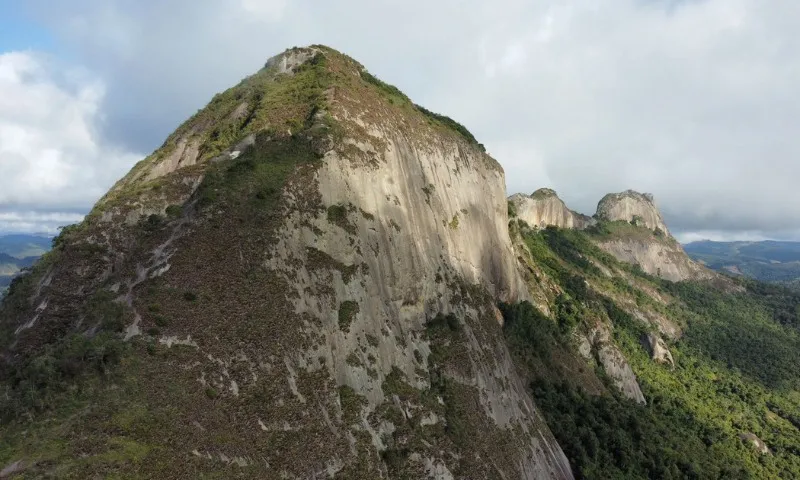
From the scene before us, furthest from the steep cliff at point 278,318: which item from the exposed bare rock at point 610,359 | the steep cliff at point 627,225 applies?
the steep cliff at point 627,225

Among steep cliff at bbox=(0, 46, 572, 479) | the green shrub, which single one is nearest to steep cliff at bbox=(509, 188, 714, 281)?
steep cliff at bbox=(0, 46, 572, 479)

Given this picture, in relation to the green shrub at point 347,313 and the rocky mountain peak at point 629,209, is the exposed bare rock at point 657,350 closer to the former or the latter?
the rocky mountain peak at point 629,209

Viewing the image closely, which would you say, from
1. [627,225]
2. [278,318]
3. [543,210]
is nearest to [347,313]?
[278,318]

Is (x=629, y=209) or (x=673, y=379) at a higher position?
(x=629, y=209)

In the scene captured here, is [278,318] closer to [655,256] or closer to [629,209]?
[655,256]

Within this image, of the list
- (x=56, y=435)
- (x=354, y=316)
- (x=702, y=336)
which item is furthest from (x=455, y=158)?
(x=702, y=336)

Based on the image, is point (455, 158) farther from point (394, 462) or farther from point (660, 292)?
point (660, 292)

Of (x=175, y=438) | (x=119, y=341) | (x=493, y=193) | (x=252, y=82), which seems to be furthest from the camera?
(x=493, y=193)
